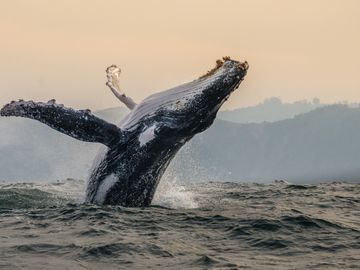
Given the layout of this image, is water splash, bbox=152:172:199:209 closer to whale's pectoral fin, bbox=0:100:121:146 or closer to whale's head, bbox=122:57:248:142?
whale's head, bbox=122:57:248:142

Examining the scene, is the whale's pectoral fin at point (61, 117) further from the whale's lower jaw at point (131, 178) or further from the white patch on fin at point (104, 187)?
the white patch on fin at point (104, 187)

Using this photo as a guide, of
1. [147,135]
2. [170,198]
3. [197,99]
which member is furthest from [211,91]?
[170,198]

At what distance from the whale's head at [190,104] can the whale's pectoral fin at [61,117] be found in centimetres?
108

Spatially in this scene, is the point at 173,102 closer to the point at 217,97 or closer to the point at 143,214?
the point at 217,97

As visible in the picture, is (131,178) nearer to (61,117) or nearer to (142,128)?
(142,128)

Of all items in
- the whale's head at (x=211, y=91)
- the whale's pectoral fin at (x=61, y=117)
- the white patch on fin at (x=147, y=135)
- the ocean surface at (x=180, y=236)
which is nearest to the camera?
the ocean surface at (x=180, y=236)

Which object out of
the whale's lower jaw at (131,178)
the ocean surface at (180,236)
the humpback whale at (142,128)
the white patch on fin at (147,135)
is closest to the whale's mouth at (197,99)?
the humpback whale at (142,128)

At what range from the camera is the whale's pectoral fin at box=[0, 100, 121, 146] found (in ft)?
30.2

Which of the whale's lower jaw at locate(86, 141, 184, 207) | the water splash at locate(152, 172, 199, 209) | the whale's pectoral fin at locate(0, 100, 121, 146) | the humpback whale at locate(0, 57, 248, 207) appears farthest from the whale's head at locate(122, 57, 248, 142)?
the water splash at locate(152, 172, 199, 209)

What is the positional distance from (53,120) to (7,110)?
0.87 metres

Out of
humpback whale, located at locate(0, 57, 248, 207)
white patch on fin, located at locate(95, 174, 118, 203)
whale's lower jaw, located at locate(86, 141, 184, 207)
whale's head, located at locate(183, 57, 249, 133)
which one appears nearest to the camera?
humpback whale, located at locate(0, 57, 248, 207)

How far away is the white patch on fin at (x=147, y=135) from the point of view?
10.1 metres

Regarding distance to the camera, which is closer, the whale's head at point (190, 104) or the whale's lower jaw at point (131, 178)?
the whale's head at point (190, 104)

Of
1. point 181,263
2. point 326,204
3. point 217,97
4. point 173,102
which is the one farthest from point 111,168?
point 326,204
